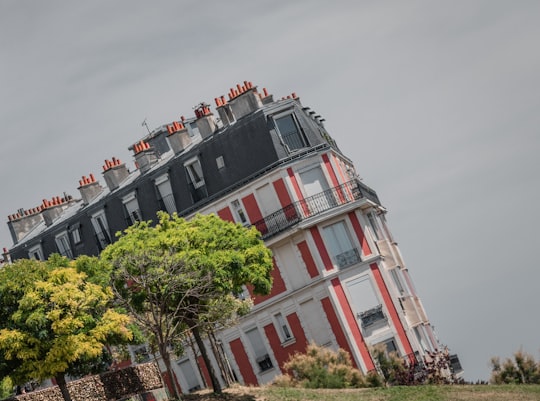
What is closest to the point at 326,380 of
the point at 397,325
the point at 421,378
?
the point at 421,378

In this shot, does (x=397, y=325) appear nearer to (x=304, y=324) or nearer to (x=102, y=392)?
(x=304, y=324)

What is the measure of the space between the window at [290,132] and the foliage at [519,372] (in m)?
16.8

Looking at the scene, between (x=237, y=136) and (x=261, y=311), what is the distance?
9.87 meters

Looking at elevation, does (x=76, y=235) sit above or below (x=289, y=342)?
above

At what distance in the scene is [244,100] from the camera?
61.6 metres

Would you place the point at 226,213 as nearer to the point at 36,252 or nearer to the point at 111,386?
the point at 36,252

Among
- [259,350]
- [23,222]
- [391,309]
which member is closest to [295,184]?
[391,309]

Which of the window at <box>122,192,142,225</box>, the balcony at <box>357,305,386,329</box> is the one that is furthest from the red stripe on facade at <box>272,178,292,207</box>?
the window at <box>122,192,142,225</box>

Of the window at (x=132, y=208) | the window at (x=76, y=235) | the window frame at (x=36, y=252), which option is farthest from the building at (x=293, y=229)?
the window frame at (x=36, y=252)

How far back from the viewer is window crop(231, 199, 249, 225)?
61.2m

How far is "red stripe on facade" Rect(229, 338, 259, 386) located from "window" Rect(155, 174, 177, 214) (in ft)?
28.4

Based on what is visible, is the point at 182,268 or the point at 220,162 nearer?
the point at 182,268

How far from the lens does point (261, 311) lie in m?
61.1

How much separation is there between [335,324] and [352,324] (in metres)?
0.94
